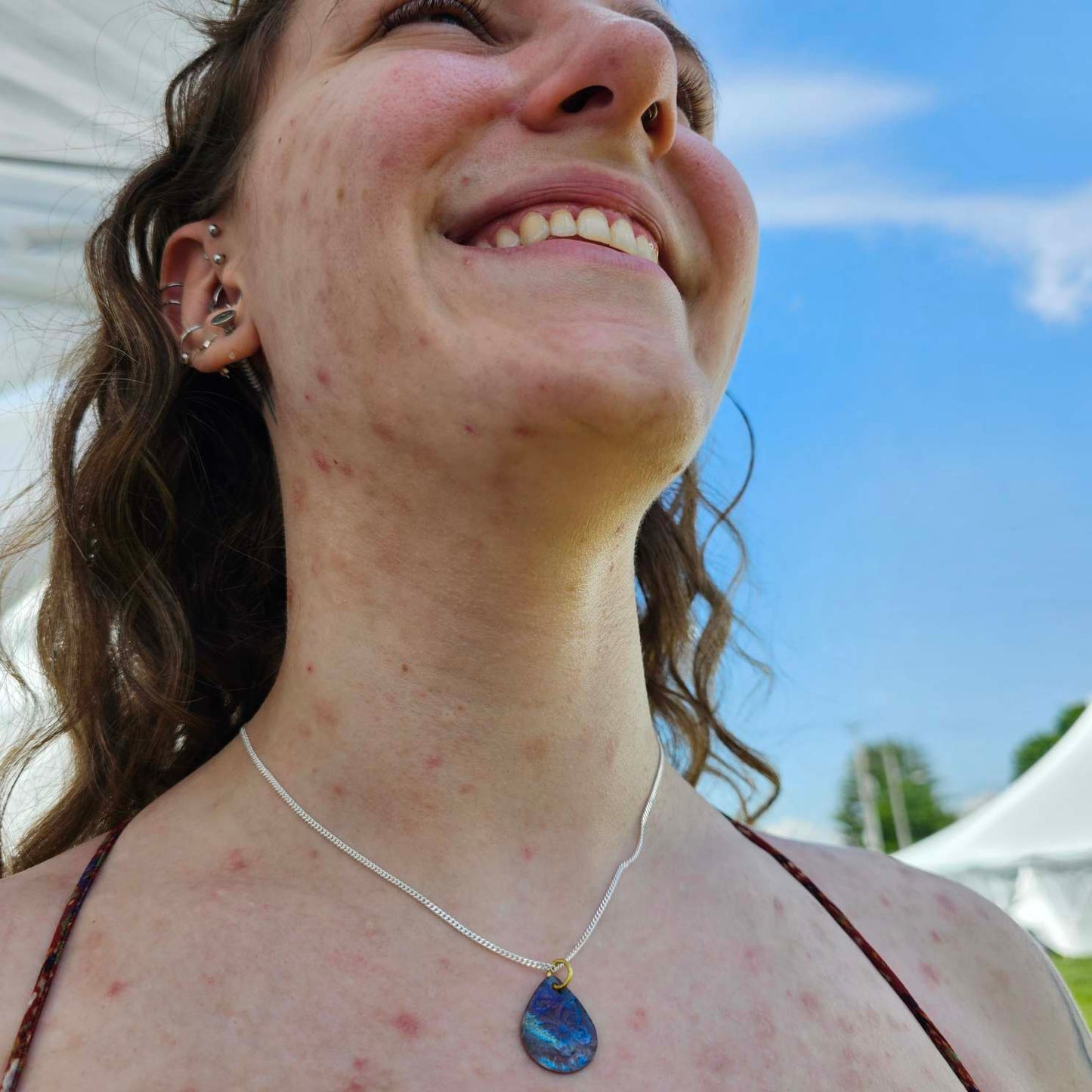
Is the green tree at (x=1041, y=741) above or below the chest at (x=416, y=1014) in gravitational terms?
below

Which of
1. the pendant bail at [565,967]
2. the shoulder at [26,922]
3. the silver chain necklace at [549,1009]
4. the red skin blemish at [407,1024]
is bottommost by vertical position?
the pendant bail at [565,967]

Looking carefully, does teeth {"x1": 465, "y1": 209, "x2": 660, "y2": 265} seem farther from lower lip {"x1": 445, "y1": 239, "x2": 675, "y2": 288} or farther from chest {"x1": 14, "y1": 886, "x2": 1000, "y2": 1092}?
chest {"x1": 14, "y1": 886, "x2": 1000, "y2": 1092}

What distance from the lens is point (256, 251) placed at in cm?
170

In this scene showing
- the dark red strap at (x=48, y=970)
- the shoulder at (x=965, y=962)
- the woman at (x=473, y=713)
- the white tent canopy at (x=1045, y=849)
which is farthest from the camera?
the white tent canopy at (x=1045, y=849)

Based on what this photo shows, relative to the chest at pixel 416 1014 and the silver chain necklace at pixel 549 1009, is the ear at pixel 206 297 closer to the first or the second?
the silver chain necklace at pixel 549 1009

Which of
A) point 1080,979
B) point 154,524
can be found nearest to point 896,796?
point 1080,979

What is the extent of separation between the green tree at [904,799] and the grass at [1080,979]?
43.0 metres

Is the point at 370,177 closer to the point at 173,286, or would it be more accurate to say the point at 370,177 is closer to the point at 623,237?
the point at 623,237

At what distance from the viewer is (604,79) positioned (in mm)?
1465

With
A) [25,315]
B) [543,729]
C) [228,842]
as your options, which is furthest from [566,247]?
[25,315]

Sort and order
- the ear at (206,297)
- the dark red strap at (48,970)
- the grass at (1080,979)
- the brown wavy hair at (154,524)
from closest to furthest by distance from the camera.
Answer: the dark red strap at (48,970) < the ear at (206,297) < the brown wavy hair at (154,524) < the grass at (1080,979)

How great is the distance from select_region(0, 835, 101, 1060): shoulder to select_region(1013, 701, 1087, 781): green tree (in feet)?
160

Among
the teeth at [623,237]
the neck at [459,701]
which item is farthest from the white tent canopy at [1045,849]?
the teeth at [623,237]

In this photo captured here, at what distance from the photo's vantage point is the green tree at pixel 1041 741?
46188 mm
